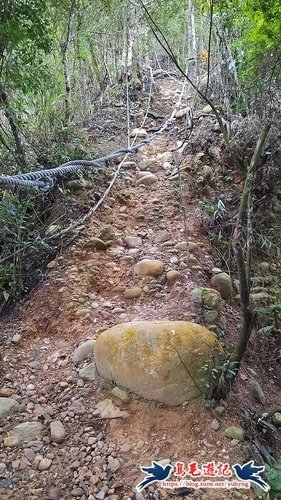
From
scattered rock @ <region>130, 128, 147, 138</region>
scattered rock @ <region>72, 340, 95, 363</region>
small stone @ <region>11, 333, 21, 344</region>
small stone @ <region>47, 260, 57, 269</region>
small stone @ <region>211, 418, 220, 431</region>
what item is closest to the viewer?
small stone @ <region>211, 418, 220, 431</region>

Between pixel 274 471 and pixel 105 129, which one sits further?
pixel 105 129

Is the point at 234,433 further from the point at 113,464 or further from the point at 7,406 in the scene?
the point at 7,406

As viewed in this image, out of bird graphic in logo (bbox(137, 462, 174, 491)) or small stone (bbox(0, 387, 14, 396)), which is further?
small stone (bbox(0, 387, 14, 396))

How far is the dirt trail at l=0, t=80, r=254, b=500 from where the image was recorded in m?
1.29

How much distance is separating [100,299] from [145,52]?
525 cm

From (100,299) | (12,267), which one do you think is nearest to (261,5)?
(100,299)

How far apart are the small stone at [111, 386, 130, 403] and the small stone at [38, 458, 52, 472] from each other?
316mm

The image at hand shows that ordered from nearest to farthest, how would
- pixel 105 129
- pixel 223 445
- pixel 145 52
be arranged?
pixel 223 445
pixel 105 129
pixel 145 52

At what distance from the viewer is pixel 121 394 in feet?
4.98

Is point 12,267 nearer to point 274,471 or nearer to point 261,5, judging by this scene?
point 274,471

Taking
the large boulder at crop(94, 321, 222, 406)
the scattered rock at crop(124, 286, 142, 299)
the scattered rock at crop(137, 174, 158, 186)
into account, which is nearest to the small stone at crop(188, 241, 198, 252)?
the scattered rock at crop(124, 286, 142, 299)

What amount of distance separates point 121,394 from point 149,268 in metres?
0.85

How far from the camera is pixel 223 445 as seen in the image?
1365mm

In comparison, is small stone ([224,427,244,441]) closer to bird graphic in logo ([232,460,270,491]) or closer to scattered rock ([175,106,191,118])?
bird graphic in logo ([232,460,270,491])
